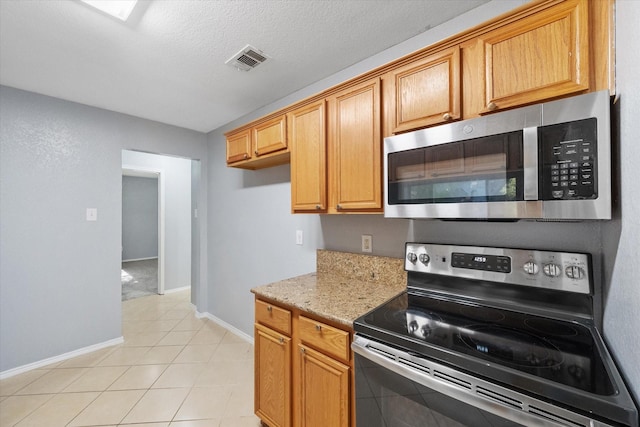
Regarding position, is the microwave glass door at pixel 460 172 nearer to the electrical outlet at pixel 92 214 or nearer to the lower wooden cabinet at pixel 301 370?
the lower wooden cabinet at pixel 301 370

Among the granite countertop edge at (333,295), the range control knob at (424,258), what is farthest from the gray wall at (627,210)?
the granite countertop edge at (333,295)

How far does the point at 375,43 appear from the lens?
171 cm

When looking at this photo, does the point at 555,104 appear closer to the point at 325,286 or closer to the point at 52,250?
the point at 325,286

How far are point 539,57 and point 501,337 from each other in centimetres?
103

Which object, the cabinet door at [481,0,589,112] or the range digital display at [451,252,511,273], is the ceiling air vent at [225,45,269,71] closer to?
the cabinet door at [481,0,589,112]

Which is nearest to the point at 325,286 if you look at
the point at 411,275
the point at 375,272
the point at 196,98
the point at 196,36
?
the point at 375,272

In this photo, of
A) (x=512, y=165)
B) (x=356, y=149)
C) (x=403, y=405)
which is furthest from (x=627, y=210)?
(x=356, y=149)

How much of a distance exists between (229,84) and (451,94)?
180cm

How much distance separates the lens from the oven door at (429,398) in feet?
2.29

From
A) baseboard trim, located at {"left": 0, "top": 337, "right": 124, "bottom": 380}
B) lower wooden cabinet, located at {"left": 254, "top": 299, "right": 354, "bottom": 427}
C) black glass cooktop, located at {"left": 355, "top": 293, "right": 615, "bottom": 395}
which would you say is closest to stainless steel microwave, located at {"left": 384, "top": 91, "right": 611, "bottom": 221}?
black glass cooktop, located at {"left": 355, "top": 293, "right": 615, "bottom": 395}

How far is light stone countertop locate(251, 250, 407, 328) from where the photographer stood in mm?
1287

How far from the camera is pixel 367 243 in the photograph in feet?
5.95

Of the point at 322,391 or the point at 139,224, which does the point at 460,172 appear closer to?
the point at 322,391

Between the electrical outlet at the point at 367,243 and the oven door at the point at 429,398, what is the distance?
0.79 metres
